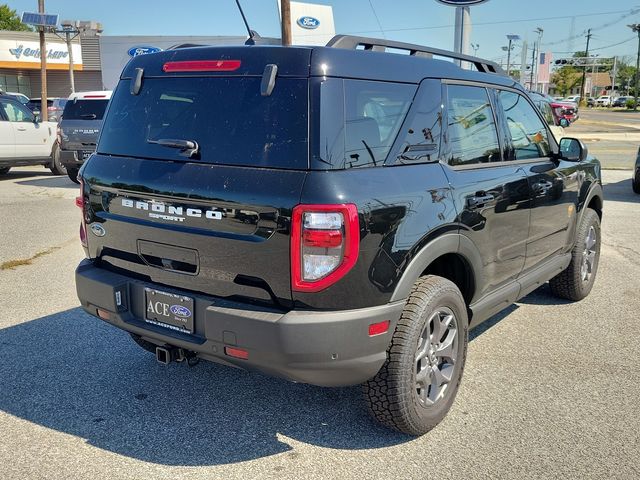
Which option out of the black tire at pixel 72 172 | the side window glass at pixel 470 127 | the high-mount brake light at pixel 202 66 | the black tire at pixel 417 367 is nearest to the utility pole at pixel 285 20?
the black tire at pixel 72 172

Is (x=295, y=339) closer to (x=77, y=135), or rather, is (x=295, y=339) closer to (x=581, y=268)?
(x=581, y=268)

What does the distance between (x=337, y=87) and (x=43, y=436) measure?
2353 mm

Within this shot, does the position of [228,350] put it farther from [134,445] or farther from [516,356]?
[516,356]

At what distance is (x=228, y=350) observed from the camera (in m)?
2.80

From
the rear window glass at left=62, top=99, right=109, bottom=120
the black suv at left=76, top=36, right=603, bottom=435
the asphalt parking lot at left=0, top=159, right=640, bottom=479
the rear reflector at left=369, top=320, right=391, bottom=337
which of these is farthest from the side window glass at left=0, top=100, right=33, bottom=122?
the rear reflector at left=369, top=320, right=391, bottom=337

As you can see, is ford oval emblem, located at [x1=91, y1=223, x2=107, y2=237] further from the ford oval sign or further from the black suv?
the ford oval sign

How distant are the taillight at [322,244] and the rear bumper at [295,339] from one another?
16 cm

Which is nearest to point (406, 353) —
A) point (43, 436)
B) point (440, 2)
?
point (43, 436)

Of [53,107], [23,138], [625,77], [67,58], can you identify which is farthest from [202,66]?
[625,77]

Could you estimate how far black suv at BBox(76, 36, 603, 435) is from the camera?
267 cm

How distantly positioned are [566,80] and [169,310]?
356ft

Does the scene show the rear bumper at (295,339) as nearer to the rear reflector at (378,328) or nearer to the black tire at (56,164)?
the rear reflector at (378,328)

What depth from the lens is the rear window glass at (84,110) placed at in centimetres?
1284

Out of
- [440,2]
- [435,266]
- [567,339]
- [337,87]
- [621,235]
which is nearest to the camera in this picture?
[337,87]
